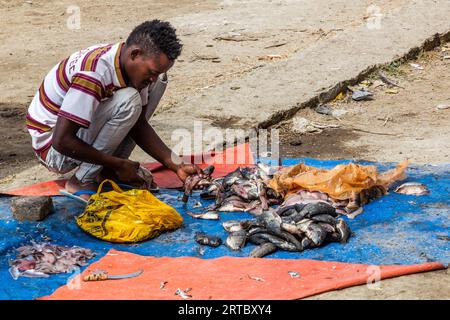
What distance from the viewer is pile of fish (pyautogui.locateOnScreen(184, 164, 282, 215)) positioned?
4656mm

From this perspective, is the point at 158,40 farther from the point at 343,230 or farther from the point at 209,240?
the point at 343,230

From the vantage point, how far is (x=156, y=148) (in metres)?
5.07

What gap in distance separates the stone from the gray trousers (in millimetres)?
390

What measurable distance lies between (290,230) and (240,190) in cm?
66

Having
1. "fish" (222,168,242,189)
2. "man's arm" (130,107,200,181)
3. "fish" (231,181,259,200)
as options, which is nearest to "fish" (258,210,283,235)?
"fish" (231,181,259,200)

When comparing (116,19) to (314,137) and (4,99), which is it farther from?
(314,137)

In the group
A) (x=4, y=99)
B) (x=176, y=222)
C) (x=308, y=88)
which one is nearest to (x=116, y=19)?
(x=4, y=99)

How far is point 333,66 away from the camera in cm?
756

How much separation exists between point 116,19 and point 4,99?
309 centimetres

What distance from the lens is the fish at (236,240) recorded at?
4.13 metres

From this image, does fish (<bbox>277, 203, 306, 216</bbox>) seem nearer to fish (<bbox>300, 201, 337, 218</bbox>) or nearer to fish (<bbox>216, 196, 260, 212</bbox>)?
fish (<bbox>300, 201, 337, 218</bbox>)

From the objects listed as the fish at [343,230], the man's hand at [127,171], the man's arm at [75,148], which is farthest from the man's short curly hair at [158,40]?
the fish at [343,230]

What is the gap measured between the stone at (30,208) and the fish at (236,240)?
103cm

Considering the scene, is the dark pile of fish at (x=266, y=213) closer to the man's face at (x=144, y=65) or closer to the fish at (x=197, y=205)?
the fish at (x=197, y=205)
